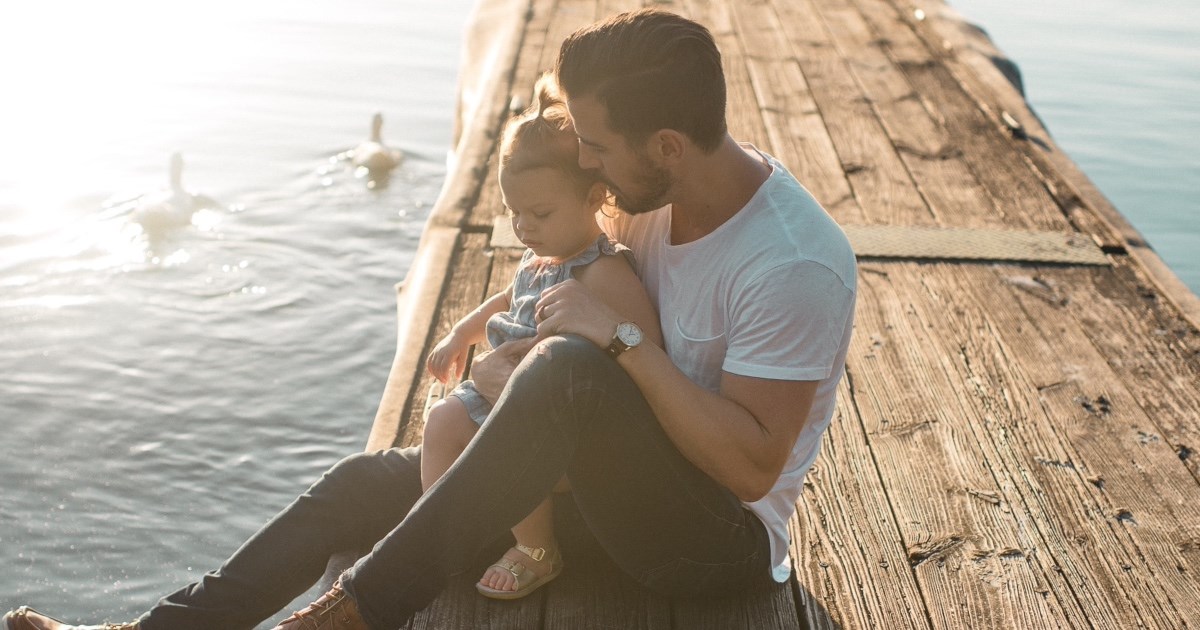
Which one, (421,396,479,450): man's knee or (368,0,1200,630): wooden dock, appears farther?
(368,0,1200,630): wooden dock

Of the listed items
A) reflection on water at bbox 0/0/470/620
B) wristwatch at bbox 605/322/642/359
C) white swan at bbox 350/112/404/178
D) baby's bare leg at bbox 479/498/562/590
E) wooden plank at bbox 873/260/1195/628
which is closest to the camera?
wristwatch at bbox 605/322/642/359

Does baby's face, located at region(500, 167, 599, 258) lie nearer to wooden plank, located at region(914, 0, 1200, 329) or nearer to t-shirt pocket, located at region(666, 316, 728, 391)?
t-shirt pocket, located at region(666, 316, 728, 391)

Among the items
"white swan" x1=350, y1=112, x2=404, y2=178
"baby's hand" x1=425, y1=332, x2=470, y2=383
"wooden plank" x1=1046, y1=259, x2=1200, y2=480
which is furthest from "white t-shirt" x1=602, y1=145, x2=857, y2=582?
"white swan" x1=350, y1=112, x2=404, y2=178

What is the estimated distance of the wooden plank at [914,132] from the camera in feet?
15.4

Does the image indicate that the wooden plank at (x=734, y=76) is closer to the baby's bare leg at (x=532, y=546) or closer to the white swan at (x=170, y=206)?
the baby's bare leg at (x=532, y=546)

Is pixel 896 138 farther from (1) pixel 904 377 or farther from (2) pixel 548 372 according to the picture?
(2) pixel 548 372

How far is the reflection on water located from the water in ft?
17.5

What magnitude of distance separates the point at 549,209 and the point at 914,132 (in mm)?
3545

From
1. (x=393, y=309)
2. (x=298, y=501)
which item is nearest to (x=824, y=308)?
(x=298, y=501)

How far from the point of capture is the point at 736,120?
5.50m

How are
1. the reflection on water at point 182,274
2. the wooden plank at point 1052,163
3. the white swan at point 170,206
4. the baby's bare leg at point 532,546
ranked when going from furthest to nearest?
the white swan at point 170,206 < the reflection on water at point 182,274 < the wooden plank at point 1052,163 < the baby's bare leg at point 532,546

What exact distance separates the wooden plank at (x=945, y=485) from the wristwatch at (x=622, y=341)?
899 mm

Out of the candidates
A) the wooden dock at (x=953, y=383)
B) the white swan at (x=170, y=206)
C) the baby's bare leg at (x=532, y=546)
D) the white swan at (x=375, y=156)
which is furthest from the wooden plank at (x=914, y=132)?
the white swan at (x=170, y=206)

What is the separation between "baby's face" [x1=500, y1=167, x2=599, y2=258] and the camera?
2377 mm
